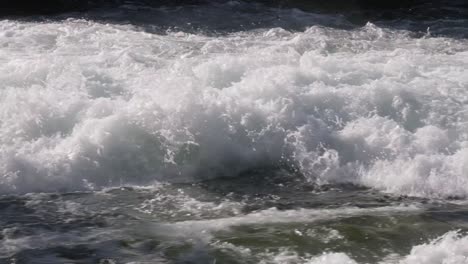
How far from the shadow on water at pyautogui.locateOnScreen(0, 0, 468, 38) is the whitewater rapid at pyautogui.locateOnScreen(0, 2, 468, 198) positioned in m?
2.18

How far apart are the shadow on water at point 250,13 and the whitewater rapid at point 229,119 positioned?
2183 mm

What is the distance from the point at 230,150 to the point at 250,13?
549 centimetres

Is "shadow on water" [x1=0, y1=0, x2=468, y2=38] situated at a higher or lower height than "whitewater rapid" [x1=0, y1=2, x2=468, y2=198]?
higher

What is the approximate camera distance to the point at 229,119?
8461mm

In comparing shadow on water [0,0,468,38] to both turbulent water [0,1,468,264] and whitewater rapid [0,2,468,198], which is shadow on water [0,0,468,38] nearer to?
turbulent water [0,1,468,264]

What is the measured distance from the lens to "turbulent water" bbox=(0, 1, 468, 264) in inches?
243

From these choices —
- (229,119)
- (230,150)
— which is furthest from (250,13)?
(230,150)

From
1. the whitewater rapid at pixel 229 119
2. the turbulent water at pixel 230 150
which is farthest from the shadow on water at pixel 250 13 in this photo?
the whitewater rapid at pixel 229 119

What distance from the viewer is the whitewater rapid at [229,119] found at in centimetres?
772

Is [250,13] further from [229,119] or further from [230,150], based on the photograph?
[230,150]

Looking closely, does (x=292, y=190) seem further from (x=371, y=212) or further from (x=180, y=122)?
(x=180, y=122)

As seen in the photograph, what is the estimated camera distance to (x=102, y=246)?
6078mm

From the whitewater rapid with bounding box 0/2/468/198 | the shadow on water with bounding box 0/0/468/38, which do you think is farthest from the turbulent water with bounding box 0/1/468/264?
the shadow on water with bounding box 0/0/468/38

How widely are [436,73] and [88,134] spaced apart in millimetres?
4329
